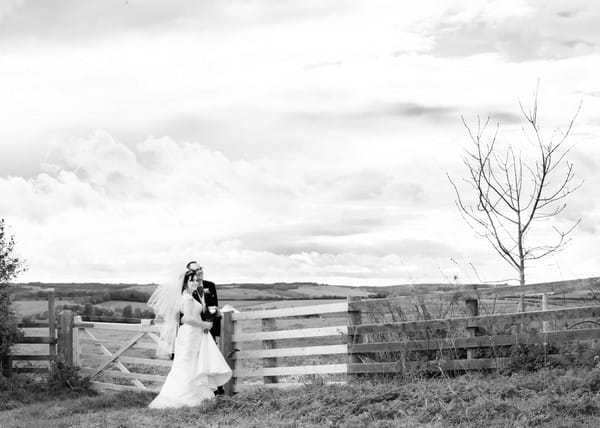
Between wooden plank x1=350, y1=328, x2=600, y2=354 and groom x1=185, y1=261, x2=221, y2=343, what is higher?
groom x1=185, y1=261, x2=221, y2=343

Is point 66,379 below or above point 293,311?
below

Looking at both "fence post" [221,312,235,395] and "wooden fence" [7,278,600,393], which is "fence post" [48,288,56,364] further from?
"fence post" [221,312,235,395]

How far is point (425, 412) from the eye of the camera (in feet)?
33.8

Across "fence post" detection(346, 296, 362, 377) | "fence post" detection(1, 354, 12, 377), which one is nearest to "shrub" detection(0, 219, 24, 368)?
"fence post" detection(1, 354, 12, 377)

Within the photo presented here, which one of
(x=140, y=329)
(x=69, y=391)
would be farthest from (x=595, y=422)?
(x=69, y=391)

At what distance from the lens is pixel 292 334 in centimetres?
1385

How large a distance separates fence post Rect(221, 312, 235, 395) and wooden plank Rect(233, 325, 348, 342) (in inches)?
4.8

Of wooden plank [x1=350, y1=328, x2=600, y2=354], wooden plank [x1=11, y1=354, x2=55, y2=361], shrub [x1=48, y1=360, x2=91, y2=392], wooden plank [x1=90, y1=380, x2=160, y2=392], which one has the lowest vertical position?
wooden plank [x1=90, y1=380, x2=160, y2=392]

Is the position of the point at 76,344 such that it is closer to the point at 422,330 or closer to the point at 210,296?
the point at 210,296

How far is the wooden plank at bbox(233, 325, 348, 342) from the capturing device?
13.1 metres

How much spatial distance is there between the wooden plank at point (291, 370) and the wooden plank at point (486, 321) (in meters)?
0.65

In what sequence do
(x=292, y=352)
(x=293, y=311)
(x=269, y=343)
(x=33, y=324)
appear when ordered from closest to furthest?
(x=293, y=311), (x=292, y=352), (x=269, y=343), (x=33, y=324)

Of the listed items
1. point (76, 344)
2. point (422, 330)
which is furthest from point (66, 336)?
point (422, 330)

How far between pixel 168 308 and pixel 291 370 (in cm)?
266
